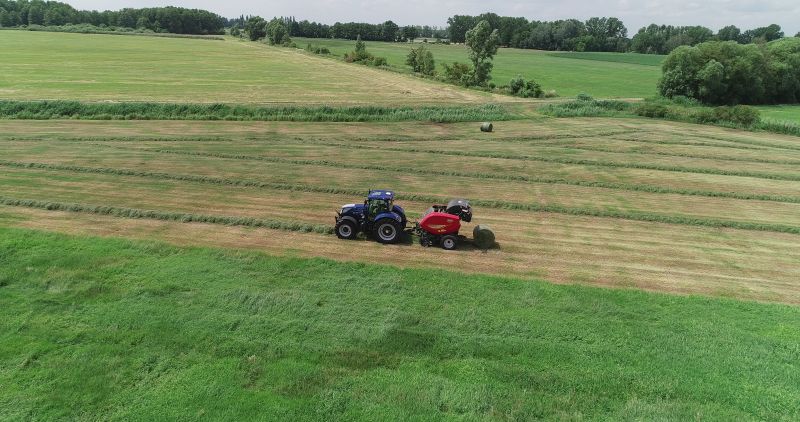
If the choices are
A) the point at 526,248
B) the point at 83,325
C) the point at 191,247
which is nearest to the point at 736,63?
the point at 526,248

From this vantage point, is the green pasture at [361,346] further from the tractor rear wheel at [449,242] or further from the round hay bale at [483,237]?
the round hay bale at [483,237]

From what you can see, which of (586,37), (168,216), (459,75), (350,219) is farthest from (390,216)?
(586,37)

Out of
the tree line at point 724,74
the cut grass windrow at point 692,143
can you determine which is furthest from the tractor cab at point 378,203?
the tree line at point 724,74

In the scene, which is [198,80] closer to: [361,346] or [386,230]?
[386,230]

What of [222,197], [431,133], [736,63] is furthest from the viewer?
[736,63]

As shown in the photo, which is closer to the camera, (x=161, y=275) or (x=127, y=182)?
(x=161, y=275)

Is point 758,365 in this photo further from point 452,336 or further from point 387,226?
point 387,226
